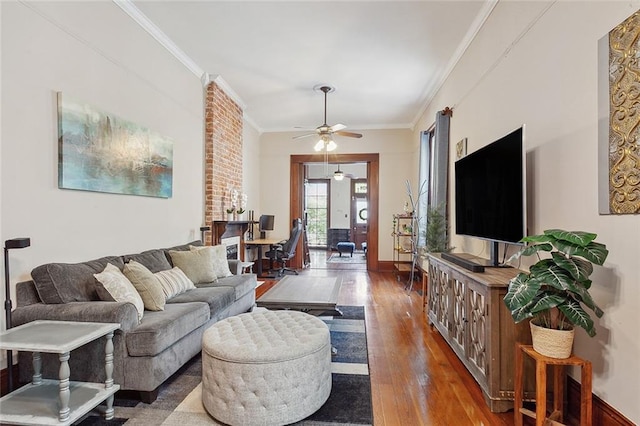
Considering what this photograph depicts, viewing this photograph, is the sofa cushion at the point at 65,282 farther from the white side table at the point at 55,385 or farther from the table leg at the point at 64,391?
the table leg at the point at 64,391

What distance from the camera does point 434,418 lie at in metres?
2.00

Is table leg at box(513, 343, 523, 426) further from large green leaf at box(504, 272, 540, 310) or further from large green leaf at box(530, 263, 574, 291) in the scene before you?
large green leaf at box(530, 263, 574, 291)

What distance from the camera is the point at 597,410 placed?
180 cm

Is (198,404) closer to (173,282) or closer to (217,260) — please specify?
(173,282)

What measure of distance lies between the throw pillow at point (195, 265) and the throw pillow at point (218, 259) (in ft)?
0.26

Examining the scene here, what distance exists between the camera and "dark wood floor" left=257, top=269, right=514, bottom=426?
2.02 metres

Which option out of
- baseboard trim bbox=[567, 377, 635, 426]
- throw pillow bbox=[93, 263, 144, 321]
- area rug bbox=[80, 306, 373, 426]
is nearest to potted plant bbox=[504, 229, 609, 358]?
baseboard trim bbox=[567, 377, 635, 426]

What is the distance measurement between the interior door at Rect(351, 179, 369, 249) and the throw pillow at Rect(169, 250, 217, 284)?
8.62 metres

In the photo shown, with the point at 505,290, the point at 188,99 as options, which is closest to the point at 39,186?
the point at 188,99

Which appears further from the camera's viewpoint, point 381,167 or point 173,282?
point 381,167

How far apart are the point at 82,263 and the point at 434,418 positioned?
2.74m

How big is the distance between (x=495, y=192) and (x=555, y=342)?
126 centimetres

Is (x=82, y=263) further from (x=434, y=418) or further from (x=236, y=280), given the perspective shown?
(x=434, y=418)

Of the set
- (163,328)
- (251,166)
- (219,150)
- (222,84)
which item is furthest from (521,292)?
(251,166)
